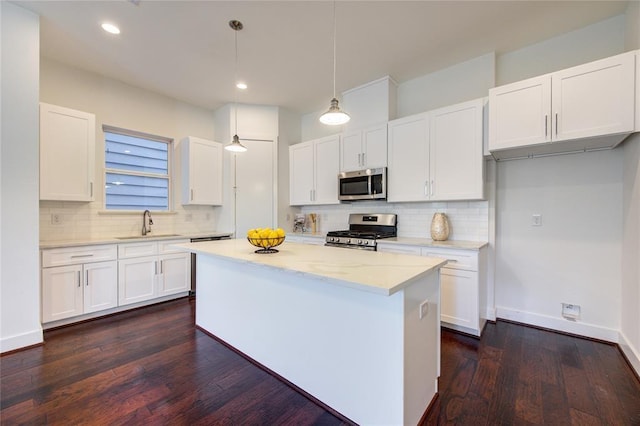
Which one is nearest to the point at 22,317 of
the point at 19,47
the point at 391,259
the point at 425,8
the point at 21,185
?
the point at 21,185

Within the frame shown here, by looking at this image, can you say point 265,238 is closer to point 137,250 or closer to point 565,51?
point 137,250

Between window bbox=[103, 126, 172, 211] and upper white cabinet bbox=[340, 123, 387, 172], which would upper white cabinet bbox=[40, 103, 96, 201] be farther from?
upper white cabinet bbox=[340, 123, 387, 172]

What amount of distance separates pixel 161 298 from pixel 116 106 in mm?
2697

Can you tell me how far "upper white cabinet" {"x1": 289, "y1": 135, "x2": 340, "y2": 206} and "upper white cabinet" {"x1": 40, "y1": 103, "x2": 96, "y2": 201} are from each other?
2.67 m

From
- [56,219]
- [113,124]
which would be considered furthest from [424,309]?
[113,124]

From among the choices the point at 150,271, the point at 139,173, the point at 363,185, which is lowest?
the point at 150,271

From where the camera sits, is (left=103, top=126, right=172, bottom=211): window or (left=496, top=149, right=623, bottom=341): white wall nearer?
(left=496, top=149, right=623, bottom=341): white wall

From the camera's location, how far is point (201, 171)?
167 inches

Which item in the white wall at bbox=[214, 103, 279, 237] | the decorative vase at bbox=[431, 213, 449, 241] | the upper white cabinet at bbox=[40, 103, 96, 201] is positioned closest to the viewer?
the upper white cabinet at bbox=[40, 103, 96, 201]

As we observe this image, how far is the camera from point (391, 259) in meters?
1.79

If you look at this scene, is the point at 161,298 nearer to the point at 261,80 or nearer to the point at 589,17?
the point at 261,80

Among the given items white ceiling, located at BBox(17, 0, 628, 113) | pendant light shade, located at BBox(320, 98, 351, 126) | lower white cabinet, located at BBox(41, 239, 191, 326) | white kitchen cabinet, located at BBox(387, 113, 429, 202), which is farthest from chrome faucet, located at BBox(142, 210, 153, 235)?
white kitchen cabinet, located at BBox(387, 113, 429, 202)

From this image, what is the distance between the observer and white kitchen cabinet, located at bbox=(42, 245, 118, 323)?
2.73 m

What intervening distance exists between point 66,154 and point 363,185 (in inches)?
138
